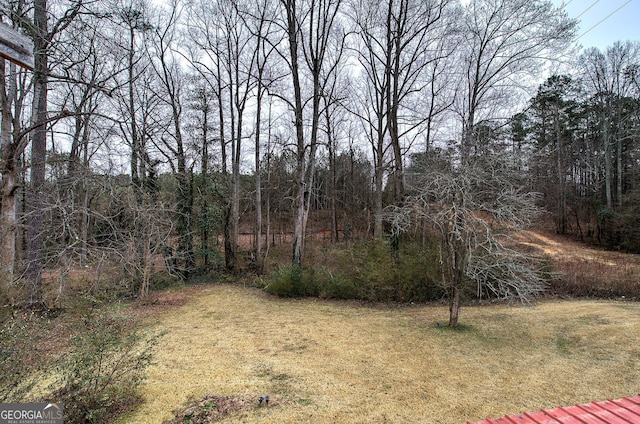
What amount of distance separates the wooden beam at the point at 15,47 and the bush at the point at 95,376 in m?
2.08

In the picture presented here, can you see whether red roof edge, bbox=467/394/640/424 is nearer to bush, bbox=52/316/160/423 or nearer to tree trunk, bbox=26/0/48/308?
bush, bbox=52/316/160/423

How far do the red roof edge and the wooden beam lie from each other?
10.9 feet

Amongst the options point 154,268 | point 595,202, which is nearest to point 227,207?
point 154,268

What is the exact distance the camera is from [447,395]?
10.1 feet

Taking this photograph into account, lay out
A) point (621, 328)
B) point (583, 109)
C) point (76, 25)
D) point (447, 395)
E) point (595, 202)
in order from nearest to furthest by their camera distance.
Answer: point (447, 395) < point (76, 25) < point (621, 328) < point (595, 202) < point (583, 109)

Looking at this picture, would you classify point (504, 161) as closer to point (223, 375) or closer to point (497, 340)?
point (497, 340)

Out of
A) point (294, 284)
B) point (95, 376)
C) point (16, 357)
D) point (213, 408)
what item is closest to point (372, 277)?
point (294, 284)

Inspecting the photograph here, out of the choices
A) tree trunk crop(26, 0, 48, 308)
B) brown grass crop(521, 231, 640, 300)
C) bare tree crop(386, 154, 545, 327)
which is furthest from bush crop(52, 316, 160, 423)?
brown grass crop(521, 231, 640, 300)

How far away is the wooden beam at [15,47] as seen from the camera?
5.57 ft

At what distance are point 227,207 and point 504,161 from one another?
9553 mm

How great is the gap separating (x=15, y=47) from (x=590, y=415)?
12.6 ft

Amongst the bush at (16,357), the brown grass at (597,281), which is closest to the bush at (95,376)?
the bush at (16,357)

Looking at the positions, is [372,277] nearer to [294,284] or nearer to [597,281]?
[294,284]

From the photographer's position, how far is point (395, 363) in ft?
12.8
